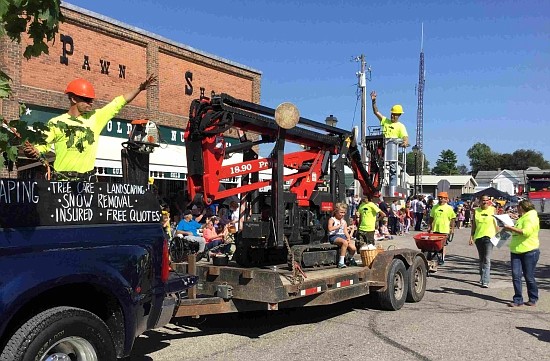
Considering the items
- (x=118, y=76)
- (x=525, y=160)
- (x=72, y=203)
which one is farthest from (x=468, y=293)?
(x=525, y=160)

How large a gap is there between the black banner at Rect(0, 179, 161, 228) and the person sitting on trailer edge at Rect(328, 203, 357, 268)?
14.0 ft

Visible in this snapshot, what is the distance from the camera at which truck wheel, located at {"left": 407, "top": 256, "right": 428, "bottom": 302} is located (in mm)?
8805

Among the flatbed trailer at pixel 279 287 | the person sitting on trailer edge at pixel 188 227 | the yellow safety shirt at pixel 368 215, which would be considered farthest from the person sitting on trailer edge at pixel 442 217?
the person sitting on trailer edge at pixel 188 227

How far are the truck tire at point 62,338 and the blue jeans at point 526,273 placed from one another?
7031mm

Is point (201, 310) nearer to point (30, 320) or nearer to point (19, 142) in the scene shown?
point (30, 320)

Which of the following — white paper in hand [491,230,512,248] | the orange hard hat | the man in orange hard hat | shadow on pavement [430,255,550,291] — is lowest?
shadow on pavement [430,255,550,291]

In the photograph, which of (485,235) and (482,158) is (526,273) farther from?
(482,158)

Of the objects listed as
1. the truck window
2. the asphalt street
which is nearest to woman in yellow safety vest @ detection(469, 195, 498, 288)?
the asphalt street

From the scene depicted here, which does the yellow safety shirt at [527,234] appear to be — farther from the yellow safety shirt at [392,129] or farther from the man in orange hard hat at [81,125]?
the man in orange hard hat at [81,125]

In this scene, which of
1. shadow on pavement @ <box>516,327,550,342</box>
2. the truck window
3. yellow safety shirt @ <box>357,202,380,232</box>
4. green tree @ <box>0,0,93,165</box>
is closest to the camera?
green tree @ <box>0,0,93,165</box>

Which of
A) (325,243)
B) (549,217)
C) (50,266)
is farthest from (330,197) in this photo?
(549,217)

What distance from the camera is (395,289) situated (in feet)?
27.8

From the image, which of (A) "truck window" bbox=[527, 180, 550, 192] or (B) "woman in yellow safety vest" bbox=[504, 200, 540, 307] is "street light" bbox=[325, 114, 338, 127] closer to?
(B) "woman in yellow safety vest" bbox=[504, 200, 540, 307]

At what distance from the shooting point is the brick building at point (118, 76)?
15031 mm
